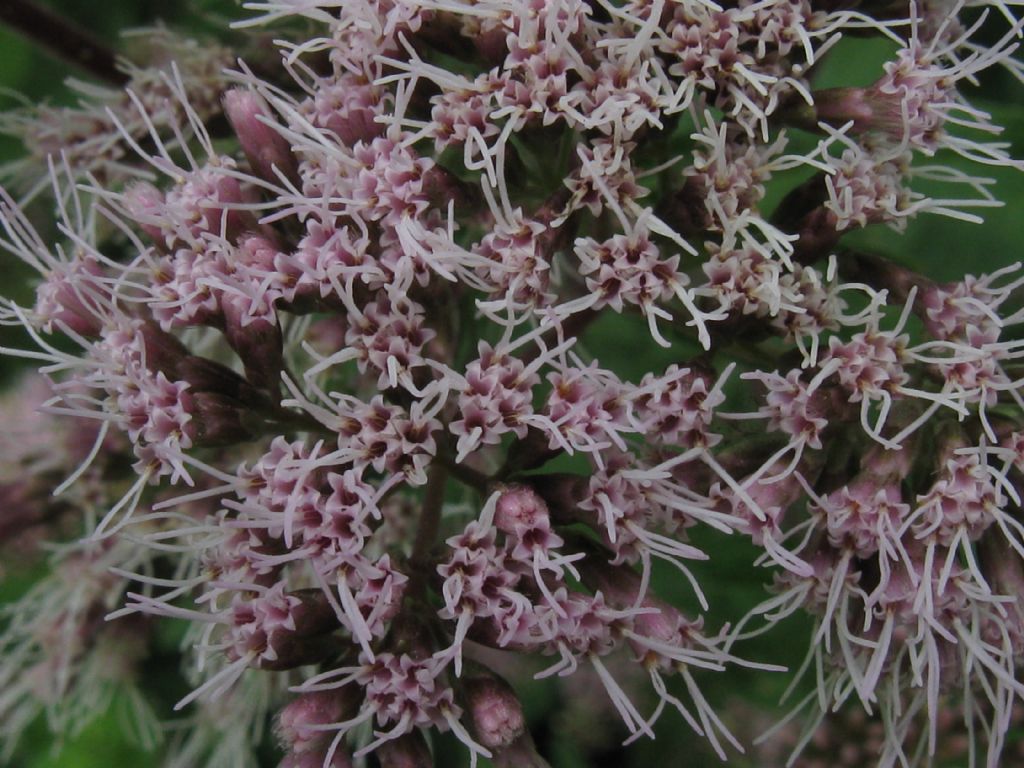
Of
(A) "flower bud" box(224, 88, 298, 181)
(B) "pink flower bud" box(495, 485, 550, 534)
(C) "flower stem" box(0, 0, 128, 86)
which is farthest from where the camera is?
(C) "flower stem" box(0, 0, 128, 86)

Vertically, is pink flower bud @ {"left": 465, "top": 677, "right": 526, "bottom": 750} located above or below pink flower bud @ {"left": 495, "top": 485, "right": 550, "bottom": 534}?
below

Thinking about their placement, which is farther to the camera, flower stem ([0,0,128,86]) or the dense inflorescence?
flower stem ([0,0,128,86])

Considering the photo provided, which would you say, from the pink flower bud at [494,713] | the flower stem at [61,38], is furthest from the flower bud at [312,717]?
the flower stem at [61,38]

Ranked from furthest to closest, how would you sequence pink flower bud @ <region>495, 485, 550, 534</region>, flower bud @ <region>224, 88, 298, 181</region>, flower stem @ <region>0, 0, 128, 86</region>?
flower stem @ <region>0, 0, 128, 86</region>
flower bud @ <region>224, 88, 298, 181</region>
pink flower bud @ <region>495, 485, 550, 534</region>

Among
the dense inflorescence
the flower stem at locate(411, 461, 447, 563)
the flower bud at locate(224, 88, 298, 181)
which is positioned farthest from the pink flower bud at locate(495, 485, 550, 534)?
the flower bud at locate(224, 88, 298, 181)

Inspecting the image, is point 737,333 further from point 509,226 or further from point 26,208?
point 26,208

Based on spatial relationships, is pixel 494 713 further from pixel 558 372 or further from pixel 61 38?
pixel 61 38

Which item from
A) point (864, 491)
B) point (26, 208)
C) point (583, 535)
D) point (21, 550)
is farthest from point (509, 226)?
point (26, 208)

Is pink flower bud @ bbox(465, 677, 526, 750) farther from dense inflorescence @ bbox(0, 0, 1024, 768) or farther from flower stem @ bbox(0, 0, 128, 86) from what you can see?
flower stem @ bbox(0, 0, 128, 86)

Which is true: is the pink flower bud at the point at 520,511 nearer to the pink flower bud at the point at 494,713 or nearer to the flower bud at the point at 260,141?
the pink flower bud at the point at 494,713
